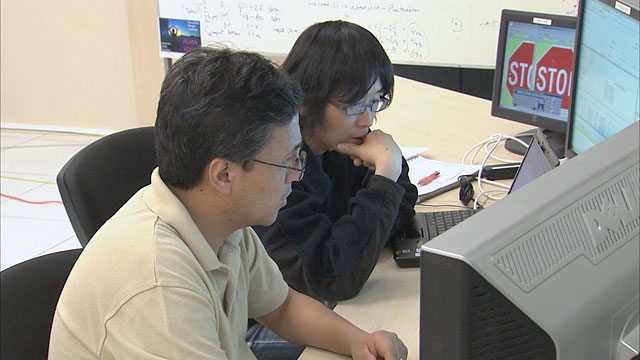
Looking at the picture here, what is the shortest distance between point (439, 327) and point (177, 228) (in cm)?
60

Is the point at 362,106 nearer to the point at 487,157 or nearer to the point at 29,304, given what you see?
the point at 487,157

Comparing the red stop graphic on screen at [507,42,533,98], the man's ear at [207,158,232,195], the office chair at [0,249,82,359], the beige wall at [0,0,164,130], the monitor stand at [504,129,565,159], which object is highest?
the man's ear at [207,158,232,195]

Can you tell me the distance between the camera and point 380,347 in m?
1.24

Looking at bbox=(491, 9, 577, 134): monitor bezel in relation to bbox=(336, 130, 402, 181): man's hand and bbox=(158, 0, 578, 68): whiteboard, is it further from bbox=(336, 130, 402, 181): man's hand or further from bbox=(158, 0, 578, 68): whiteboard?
bbox=(158, 0, 578, 68): whiteboard

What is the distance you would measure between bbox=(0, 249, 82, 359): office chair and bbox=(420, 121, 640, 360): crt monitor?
0.75 metres

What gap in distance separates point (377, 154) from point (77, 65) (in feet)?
10.1

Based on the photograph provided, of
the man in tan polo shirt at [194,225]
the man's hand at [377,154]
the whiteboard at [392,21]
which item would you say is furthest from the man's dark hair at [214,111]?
the whiteboard at [392,21]

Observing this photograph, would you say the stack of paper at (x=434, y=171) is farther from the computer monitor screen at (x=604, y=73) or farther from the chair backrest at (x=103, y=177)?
the chair backrest at (x=103, y=177)

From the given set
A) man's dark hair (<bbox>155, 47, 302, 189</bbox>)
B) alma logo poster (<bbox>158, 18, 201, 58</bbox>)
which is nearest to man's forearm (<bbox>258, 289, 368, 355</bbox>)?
man's dark hair (<bbox>155, 47, 302, 189</bbox>)

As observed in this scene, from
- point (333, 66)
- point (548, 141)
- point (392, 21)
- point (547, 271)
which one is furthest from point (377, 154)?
point (392, 21)

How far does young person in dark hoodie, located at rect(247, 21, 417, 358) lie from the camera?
59.0 inches

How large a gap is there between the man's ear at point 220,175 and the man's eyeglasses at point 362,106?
480 millimetres

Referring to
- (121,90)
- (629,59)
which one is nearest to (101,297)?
(629,59)

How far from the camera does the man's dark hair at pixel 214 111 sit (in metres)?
1.11
